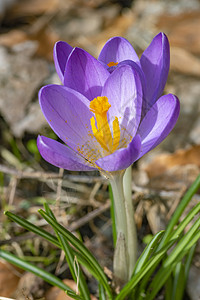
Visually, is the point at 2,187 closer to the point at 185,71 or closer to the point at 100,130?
the point at 100,130

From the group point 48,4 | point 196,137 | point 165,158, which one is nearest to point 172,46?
point 196,137

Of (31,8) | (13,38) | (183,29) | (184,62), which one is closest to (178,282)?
(184,62)

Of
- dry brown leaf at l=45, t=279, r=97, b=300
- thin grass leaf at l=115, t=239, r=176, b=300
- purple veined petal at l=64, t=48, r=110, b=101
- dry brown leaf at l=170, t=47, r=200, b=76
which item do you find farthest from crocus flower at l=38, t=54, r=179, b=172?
dry brown leaf at l=170, t=47, r=200, b=76

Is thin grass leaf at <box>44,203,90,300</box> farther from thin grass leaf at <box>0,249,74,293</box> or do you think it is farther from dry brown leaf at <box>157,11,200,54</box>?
dry brown leaf at <box>157,11,200,54</box>

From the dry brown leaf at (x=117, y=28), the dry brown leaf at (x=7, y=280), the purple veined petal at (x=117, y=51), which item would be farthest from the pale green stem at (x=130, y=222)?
the dry brown leaf at (x=117, y=28)

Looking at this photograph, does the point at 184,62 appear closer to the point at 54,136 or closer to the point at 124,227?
the point at 54,136

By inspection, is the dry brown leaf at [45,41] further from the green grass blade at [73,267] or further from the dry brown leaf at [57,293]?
the green grass blade at [73,267]
